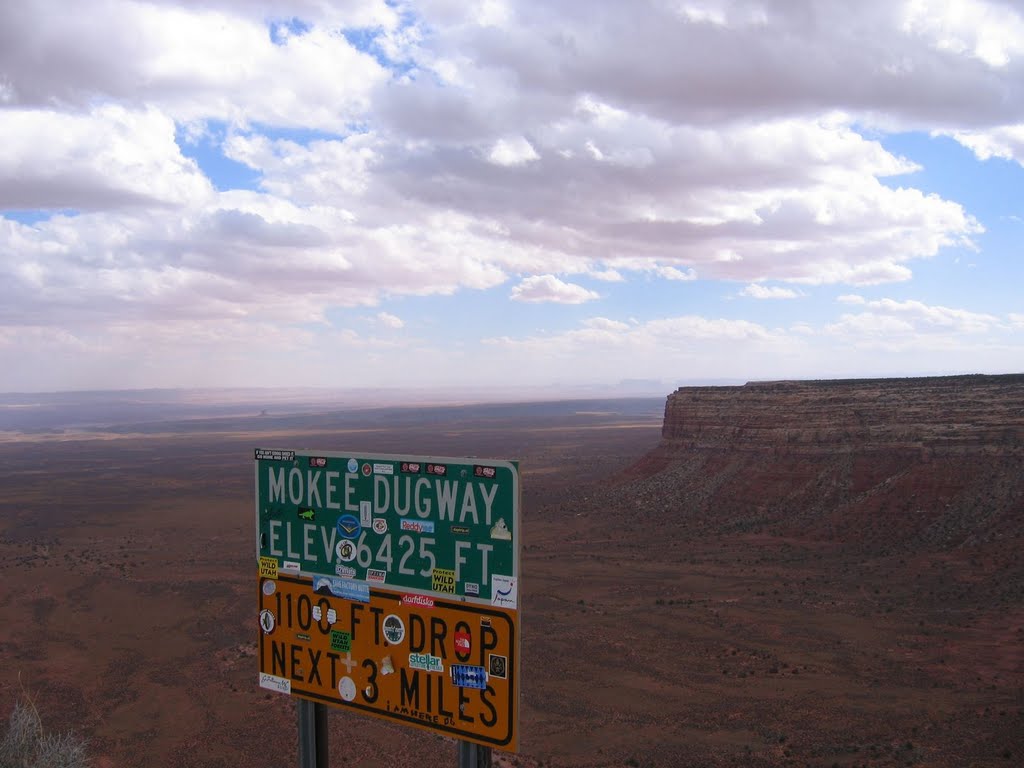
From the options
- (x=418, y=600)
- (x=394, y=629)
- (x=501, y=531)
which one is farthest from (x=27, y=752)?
(x=501, y=531)

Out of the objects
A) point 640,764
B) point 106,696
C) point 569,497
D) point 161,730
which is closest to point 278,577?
point 640,764

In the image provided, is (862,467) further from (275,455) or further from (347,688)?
(275,455)

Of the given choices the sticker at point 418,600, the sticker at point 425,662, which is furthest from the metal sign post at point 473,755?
the sticker at point 418,600

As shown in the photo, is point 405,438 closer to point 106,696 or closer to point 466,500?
point 106,696

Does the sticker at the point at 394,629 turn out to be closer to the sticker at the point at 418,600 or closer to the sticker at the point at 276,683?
the sticker at the point at 418,600

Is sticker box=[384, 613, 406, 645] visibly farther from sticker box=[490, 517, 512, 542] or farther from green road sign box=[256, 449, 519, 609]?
sticker box=[490, 517, 512, 542]

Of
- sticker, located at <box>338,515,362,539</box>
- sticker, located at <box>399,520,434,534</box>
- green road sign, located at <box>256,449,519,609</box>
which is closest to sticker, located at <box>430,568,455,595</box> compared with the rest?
green road sign, located at <box>256,449,519,609</box>
